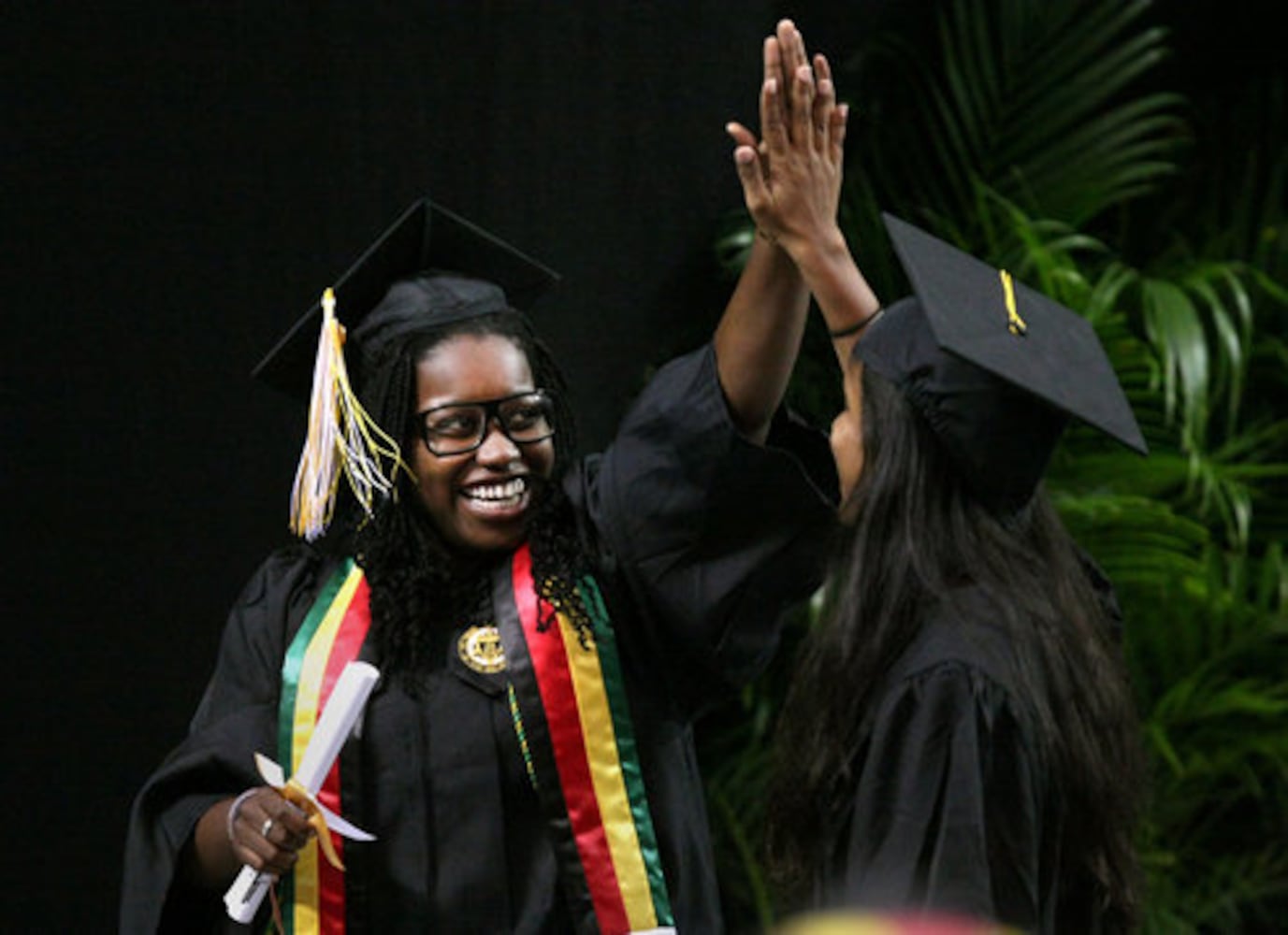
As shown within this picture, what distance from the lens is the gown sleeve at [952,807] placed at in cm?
208

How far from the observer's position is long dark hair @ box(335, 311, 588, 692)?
268 centimetres

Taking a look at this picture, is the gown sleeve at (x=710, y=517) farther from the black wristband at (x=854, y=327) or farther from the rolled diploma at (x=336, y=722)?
the rolled diploma at (x=336, y=722)

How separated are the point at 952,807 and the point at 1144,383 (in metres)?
2.51

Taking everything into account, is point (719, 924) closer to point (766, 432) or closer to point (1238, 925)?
point (766, 432)

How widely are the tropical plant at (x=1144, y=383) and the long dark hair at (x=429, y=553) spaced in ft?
5.20

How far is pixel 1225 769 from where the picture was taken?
4.50 m

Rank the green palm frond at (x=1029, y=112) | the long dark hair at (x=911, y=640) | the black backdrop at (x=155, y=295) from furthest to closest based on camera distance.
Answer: the green palm frond at (x=1029, y=112)
the black backdrop at (x=155, y=295)
the long dark hair at (x=911, y=640)

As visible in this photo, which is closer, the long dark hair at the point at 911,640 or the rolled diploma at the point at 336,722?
the long dark hair at the point at 911,640

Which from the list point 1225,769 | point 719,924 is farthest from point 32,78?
point 1225,769

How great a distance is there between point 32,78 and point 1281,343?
2.74 meters

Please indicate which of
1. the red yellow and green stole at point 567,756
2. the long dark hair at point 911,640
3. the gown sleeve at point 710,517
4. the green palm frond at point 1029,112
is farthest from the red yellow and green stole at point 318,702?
the green palm frond at point 1029,112

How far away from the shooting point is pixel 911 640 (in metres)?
2.22

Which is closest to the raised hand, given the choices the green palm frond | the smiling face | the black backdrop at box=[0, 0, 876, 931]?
the smiling face

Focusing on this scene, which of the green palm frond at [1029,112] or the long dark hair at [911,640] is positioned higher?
the green palm frond at [1029,112]
